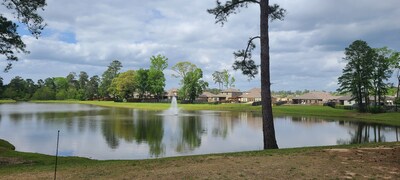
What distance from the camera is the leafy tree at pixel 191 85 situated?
95019 millimetres

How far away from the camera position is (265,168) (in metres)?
8.82

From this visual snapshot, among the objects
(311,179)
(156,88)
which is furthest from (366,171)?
(156,88)

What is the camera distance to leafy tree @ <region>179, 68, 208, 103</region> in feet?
312

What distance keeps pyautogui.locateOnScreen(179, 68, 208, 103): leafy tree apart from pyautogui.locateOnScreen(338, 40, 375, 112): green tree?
45.7 m

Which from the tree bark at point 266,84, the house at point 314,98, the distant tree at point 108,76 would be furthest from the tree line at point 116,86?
the tree bark at point 266,84

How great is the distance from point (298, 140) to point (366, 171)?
17743 millimetres

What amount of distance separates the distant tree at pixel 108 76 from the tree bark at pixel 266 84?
11300 cm

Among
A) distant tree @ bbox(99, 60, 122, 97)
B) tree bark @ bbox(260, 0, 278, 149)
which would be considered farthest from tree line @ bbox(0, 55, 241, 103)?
tree bark @ bbox(260, 0, 278, 149)

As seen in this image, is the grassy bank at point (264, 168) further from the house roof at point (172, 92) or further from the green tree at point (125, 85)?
the house roof at point (172, 92)

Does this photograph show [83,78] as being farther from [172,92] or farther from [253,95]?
[253,95]

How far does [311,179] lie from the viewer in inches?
305

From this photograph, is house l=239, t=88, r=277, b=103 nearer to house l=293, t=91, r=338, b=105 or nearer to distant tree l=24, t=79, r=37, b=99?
house l=293, t=91, r=338, b=105

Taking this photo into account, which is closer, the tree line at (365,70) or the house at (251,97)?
the tree line at (365,70)

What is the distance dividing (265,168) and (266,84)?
6.44 m
